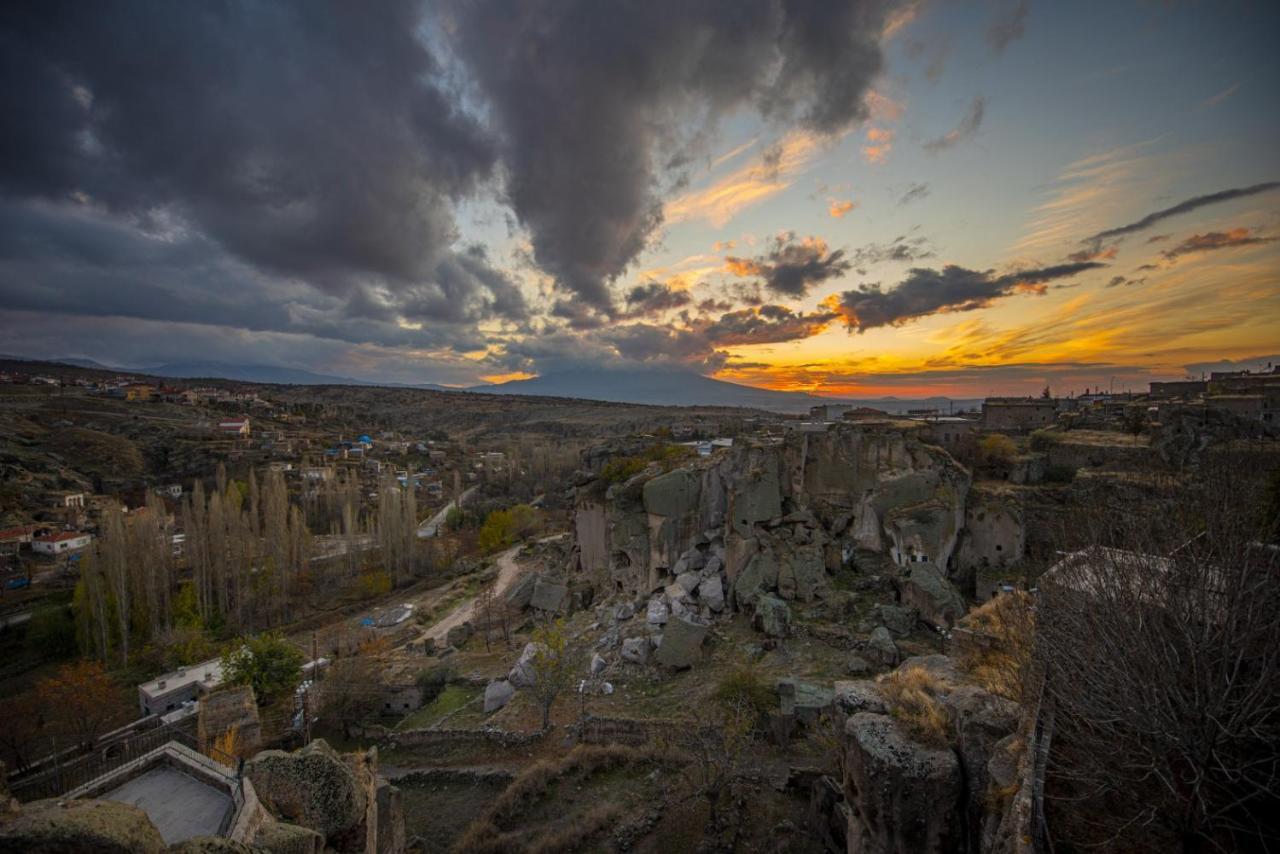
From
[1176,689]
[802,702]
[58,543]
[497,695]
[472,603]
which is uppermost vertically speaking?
[1176,689]

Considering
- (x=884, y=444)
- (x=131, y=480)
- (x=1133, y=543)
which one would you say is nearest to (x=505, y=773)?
(x=1133, y=543)

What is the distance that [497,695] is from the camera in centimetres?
1945

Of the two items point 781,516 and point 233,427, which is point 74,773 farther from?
point 233,427

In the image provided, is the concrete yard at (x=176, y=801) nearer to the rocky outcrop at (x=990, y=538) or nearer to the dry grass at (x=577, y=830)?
the dry grass at (x=577, y=830)

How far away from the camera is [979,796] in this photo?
7156 millimetres

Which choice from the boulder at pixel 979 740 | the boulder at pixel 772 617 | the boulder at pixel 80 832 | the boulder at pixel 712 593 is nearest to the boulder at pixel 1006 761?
the boulder at pixel 979 740

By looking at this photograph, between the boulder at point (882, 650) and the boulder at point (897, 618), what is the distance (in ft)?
3.33

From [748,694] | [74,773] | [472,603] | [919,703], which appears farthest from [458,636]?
[919,703]

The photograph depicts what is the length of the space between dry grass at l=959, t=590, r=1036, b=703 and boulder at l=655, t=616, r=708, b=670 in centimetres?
865

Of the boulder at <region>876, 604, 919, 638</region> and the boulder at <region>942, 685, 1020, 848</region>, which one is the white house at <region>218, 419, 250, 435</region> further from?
the boulder at <region>942, 685, 1020, 848</region>

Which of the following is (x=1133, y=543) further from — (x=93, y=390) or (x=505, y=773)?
(x=93, y=390)

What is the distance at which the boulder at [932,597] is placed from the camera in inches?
703

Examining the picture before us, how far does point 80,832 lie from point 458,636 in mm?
25554

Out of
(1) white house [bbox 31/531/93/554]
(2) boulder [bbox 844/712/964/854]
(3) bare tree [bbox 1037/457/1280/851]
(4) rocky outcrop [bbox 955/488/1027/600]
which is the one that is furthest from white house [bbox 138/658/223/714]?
(4) rocky outcrop [bbox 955/488/1027/600]
